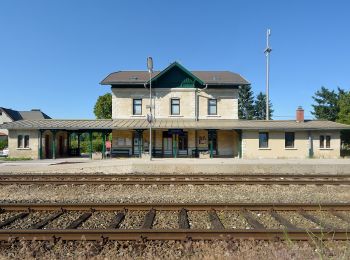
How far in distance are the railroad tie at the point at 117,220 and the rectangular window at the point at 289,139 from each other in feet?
69.8

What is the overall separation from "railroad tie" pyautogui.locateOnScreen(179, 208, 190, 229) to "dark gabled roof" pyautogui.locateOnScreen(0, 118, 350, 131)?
1651cm

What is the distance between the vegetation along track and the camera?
5.25 meters

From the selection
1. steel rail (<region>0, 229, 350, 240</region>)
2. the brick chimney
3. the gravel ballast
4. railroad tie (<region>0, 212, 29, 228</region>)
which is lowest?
the gravel ballast

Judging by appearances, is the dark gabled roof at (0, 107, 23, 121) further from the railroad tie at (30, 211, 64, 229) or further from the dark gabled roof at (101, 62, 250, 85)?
the railroad tie at (30, 211, 64, 229)

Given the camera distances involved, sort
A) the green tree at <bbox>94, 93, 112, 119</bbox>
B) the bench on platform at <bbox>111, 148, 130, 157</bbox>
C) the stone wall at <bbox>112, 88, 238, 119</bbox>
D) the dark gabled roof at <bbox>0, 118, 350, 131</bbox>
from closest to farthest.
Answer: the dark gabled roof at <bbox>0, 118, 350, 131</bbox>, the bench on platform at <bbox>111, 148, 130, 157</bbox>, the stone wall at <bbox>112, 88, 238, 119</bbox>, the green tree at <bbox>94, 93, 112, 119</bbox>

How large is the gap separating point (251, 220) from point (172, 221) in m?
1.82

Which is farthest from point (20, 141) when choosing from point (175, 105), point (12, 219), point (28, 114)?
point (28, 114)

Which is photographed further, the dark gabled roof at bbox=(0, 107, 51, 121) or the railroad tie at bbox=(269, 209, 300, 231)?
the dark gabled roof at bbox=(0, 107, 51, 121)

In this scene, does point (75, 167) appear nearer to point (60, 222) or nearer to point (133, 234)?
point (60, 222)

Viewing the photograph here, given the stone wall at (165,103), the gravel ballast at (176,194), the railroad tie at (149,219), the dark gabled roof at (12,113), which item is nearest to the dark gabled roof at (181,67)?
the stone wall at (165,103)

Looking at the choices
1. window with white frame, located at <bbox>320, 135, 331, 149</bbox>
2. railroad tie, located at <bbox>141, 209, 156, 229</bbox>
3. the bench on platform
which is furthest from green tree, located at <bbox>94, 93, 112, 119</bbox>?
railroad tie, located at <bbox>141, 209, 156, 229</bbox>

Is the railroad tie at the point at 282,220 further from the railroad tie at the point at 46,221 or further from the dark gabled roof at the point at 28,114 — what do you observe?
the dark gabled roof at the point at 28,114

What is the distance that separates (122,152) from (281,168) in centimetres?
1504

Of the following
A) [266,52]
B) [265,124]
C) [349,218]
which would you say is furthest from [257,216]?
[266,52]
